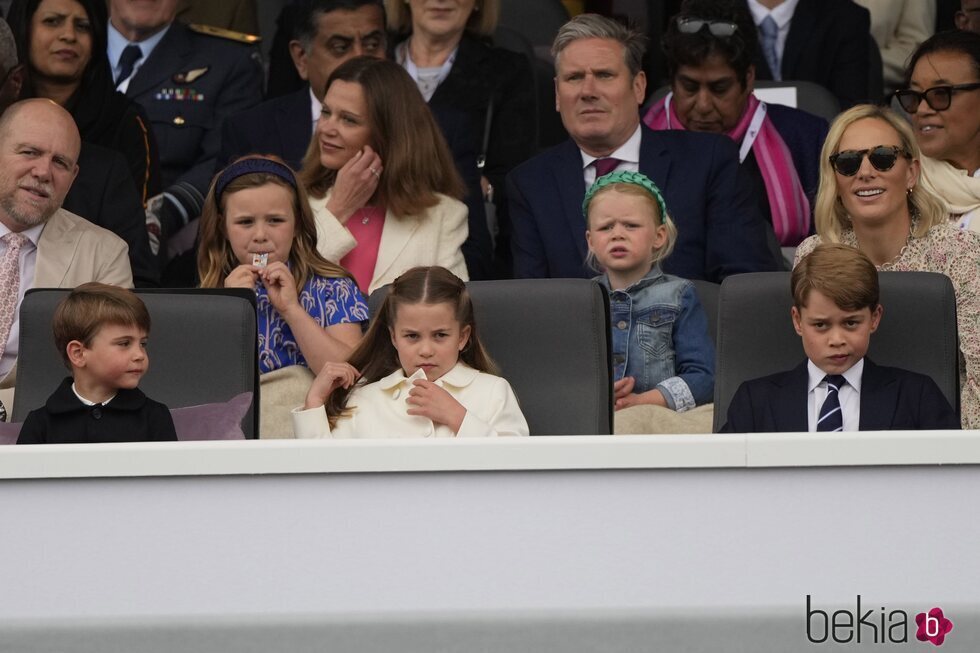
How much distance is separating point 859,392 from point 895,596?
79 centimetres

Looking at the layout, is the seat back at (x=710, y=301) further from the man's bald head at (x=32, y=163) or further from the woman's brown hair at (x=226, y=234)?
the man's bald head at (x=32, y=163)

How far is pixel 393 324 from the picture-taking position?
3703mm

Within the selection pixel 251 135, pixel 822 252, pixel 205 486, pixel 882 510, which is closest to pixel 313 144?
pixel 251 135

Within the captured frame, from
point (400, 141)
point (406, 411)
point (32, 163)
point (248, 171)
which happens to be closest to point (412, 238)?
point (400, 141)

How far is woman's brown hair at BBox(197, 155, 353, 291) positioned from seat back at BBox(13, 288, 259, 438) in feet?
1.65

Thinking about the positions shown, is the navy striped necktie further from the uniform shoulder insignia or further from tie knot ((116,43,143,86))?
tie knot ((116,43,143,86))

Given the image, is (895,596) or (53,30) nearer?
(895,596)

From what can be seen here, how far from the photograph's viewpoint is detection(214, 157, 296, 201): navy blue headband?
4301mm

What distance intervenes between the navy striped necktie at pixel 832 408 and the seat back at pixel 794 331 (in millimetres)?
158

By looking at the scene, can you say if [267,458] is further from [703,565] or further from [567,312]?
[567,312]

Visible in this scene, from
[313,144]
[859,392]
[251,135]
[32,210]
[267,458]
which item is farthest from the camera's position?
[251,135]

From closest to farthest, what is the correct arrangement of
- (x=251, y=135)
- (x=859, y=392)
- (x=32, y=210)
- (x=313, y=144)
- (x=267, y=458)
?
(x=267, y=458) → (x=859, y=392) → (x=32, y=210) → (x=313, y=144) → (x=251, y=135)

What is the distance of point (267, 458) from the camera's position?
9.20 ft

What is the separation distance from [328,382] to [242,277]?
1.82ft
